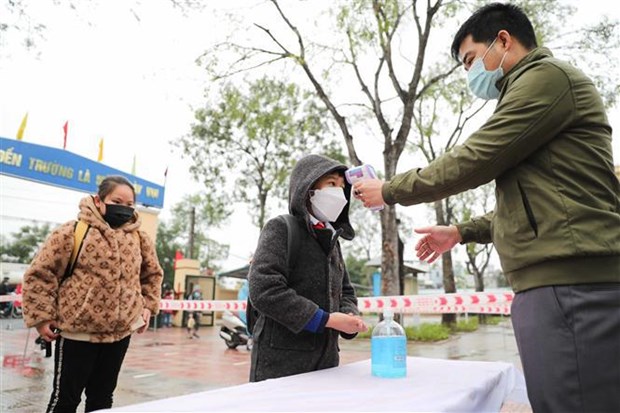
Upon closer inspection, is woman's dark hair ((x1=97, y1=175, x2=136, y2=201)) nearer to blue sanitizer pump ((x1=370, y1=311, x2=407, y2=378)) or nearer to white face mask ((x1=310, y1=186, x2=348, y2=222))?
white face mask ((x1=310, y1=186, x2=348, y2=222))

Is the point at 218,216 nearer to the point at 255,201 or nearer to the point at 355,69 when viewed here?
the point at 255,201

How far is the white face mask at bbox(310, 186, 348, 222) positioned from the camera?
2.13m

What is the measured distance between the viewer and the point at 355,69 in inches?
446

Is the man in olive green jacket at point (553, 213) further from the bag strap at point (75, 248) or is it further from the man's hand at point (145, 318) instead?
the man's hand at point (145, 318)

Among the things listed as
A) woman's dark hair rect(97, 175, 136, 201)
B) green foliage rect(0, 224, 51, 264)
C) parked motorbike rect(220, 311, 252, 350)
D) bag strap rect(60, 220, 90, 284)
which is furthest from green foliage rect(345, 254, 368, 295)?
bag strap rect(60, 220, 90, 284)

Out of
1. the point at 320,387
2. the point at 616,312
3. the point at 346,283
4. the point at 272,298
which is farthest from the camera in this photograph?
the point at 346,283

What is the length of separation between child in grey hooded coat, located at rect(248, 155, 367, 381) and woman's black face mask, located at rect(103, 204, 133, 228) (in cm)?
123

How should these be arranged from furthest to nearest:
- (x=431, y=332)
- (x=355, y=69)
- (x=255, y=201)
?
(x=255, y=201) < (x=431, y=332) < (x=355, y=69)

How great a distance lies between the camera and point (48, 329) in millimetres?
2469

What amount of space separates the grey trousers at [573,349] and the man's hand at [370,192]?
57 centimetres

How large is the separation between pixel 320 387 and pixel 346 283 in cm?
96

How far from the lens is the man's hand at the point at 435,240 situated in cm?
186

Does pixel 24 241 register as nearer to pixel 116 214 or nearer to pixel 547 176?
pixel 116 214

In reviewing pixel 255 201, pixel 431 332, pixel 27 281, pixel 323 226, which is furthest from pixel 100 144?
pixel 323 226
